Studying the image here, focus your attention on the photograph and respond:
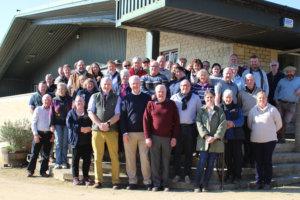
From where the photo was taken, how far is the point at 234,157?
568 centimetres

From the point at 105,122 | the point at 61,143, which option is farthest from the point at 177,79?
the point at 61,143

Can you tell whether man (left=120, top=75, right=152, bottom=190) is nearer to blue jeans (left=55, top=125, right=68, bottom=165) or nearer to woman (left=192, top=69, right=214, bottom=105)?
woman (left=192, top=69, right=214, bottom=105)

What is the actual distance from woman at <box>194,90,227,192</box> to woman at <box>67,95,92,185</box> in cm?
196

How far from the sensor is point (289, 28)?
27.8 ft

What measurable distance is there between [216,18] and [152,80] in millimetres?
2810

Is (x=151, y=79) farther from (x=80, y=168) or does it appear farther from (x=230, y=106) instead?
(x=80, y=168)

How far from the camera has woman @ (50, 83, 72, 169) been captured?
21.2 ft

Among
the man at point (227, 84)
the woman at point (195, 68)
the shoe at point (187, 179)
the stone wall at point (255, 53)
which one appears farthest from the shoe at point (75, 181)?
the stone wall at point (255, 53)

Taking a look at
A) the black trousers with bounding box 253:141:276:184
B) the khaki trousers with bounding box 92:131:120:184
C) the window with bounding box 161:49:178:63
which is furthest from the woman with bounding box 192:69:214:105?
the window with bounding box 161:49:178:63

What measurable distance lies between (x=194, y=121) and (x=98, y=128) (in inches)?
65.4

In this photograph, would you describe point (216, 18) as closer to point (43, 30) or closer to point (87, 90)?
point (87, 90)

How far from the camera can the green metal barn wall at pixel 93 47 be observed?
47.2ft

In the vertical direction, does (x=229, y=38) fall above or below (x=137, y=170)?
above

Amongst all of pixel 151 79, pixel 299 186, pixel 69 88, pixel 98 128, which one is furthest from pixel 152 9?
pixel 299 186
